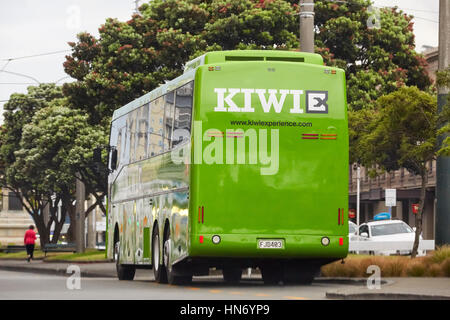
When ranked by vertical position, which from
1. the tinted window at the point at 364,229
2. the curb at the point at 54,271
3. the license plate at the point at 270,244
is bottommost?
the curb at the point at 54,271

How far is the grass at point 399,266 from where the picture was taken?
24234 millimetres

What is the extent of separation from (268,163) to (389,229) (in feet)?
80.2

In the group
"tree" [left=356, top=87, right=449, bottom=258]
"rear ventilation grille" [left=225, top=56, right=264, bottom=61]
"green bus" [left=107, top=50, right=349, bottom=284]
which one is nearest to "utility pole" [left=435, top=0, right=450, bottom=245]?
"tree" [left=356, top=87, right=449, bottom=258]

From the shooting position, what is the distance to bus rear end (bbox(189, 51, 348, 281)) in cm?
2112

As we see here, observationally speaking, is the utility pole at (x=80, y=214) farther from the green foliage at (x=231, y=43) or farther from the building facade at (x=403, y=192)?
the building facade at (x=403, y=192)

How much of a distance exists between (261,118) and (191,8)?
17609 mm

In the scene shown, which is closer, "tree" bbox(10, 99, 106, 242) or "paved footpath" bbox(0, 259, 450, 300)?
"paved footpath" bbox(0, 259, 450, 300)

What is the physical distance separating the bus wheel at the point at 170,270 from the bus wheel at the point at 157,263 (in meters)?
0.68

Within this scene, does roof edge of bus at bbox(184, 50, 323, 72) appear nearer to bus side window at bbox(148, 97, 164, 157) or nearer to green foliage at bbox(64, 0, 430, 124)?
bus side window at bbox(148, 97, 164, 157)

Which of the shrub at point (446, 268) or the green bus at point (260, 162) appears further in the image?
the shrub at point (446, 268)

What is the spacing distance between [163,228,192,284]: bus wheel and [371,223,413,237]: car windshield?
72.4 feet

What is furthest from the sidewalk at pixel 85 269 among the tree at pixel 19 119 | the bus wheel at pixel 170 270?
the tree at pixel 19 119
